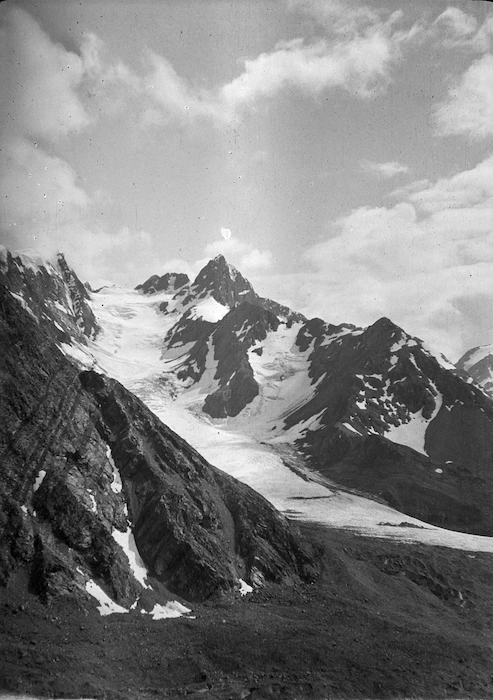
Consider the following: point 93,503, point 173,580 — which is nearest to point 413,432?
point 173,580

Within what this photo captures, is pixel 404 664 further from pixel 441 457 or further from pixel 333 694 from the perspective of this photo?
pixel 441 457

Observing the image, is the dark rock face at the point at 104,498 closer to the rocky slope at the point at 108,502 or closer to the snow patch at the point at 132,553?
the rocky slope at the point at 108,502

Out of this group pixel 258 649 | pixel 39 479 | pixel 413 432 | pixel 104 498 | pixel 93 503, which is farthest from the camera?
pixel 413 432

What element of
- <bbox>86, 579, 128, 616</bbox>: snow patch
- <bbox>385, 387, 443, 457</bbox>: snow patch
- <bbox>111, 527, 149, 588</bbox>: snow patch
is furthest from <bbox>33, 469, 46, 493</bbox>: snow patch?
<bbox>385, 387, 443, 457</bbox>: snow patch

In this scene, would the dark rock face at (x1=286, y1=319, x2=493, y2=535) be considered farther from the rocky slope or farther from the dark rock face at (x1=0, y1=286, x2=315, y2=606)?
the dark rock face at (x1=0, y1=286, x2=315, y2=606)

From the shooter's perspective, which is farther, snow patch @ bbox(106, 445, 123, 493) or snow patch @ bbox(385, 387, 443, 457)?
snow patch @ bbox(385, 387, 443, 457)

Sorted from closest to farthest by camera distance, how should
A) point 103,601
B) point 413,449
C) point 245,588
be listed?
point 103,601 < point 245,588 < point 413,449

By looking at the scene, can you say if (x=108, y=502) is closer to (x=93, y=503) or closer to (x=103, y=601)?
(x=93, y=503)
